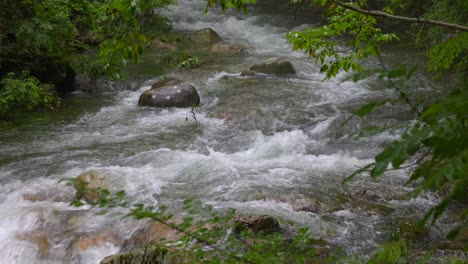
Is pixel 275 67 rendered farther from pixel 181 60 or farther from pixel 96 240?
pixel 96 240

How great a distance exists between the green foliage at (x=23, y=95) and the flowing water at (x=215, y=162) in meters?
0.39

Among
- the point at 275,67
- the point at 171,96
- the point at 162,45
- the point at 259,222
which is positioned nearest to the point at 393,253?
the point at 259,222

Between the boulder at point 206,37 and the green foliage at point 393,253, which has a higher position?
the green foliage at point 393,253

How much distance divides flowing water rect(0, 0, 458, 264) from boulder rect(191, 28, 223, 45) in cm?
457

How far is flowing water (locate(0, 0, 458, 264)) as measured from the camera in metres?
5.14

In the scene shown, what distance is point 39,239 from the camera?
5012 millimetres

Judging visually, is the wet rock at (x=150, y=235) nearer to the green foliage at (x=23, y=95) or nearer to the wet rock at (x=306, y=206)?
the wet rock at (x=306, y=206)

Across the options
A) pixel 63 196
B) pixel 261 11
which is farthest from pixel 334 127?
pixel 261 11

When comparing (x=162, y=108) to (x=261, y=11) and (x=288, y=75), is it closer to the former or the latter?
(x=288, y=75)

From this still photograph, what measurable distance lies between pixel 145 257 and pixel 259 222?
1.57 metres

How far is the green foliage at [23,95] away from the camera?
8742 millimetres

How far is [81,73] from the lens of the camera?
11.8m

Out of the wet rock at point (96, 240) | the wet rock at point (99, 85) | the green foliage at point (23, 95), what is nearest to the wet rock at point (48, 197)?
the wet rock at point (96, 240)

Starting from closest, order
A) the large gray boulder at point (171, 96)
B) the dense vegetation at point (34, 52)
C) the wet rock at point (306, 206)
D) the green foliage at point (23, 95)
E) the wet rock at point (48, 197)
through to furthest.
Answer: the wet rock at point (306, 206) → the wet rock at point (48, 197) → the green foliage at point (23, 95) → the dense vegetation at point (34, 52) → the large gray boulder at point (171, 96)
